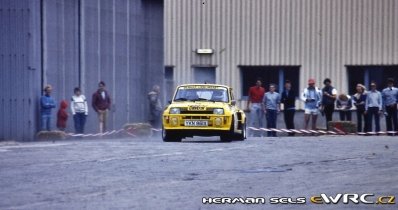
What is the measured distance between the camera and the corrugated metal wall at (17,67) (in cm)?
3362

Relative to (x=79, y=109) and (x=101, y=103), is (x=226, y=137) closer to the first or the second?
(x=79, y=109)

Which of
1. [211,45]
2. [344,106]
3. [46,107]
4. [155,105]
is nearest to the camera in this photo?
[46,107]

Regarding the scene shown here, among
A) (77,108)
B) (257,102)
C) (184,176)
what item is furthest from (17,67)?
(184,176)

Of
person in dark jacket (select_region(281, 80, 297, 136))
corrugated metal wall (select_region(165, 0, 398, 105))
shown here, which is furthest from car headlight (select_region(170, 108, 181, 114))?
Answer: corrugated metal wall (select_region(165, 0, 398, 105))

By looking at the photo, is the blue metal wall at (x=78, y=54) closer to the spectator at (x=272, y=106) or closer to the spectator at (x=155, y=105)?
the spectator at (x=155, y=105)

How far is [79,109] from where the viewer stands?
36500 mm

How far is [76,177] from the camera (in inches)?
611

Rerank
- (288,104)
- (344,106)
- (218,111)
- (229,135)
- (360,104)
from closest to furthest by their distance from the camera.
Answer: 1. (218,111)
2. (229,135)
3. (360,104)
4. (288,104)
5. (344,106)

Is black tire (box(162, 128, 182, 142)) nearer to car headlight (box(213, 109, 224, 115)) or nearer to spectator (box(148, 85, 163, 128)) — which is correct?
car headlight (box(213, 109, 224, 115))

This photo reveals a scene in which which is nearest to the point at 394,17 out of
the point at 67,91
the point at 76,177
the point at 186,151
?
the point at 67,91

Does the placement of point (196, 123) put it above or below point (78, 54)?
below

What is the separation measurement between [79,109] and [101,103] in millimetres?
1643

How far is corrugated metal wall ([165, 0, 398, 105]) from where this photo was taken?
4494 centimetres

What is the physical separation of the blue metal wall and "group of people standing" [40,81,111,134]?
299 mm
